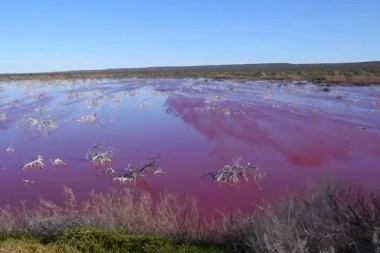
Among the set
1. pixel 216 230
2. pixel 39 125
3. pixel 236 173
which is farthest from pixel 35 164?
pixel 216 230

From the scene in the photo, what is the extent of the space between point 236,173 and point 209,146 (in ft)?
13.2

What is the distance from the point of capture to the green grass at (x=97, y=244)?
27.7 feet

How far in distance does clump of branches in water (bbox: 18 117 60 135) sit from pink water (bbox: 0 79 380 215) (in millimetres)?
391

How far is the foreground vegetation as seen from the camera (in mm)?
7992

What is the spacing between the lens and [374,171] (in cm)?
1415

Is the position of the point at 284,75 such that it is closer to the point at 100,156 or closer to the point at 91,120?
the point at 91,120

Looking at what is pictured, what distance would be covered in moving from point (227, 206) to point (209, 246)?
11.0 ft

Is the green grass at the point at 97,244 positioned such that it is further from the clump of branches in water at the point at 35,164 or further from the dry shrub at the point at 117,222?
the clump of branches in water at the point at 35,164

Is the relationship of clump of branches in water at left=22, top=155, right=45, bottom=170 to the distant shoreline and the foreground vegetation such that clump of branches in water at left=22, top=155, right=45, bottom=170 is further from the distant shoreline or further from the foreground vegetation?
the distant shoreline

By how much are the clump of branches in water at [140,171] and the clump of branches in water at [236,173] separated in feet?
5.49

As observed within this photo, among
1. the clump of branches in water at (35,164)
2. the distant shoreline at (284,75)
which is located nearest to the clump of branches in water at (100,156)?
the clump of branches in water at (35,164)

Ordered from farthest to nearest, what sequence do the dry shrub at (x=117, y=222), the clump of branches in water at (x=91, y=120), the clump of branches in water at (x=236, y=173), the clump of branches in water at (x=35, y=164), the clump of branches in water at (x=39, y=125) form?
the clump of branches in water at (x=91, y=120)
the clump of branches in water at (x=39, y=125)
the clump of branches in water at (x=35, y=164)
the clump of branches in water at (x=236, y=173)
the dry shrub at (x=117, y=222)

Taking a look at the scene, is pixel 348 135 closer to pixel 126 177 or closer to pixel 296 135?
pixel 296 135

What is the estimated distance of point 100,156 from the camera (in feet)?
55.1
